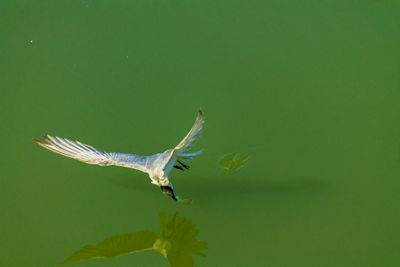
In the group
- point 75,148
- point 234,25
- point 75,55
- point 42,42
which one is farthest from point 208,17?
point 75,148

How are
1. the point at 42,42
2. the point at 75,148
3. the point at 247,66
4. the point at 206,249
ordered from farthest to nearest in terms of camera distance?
the point at 42,42
the point at 247,66
the point at 75,148
the point at 206,249

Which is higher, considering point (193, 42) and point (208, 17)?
point (208, 17)

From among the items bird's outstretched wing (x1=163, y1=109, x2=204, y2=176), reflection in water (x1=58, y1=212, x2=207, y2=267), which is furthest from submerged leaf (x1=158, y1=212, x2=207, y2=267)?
bird's outstretched wing (x1=163, y1=109, x2=204, y2=176)

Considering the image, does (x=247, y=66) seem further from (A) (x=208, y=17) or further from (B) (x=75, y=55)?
(B) (x=75, y=55)

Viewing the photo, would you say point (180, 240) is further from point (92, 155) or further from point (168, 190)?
point (92, 155)

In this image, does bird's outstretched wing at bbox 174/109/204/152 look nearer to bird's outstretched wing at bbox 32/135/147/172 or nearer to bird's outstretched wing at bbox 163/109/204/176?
bird's outstretched wing at bbox 163/109/204/176

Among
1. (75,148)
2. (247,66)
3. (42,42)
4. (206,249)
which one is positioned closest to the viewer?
(206,249)
